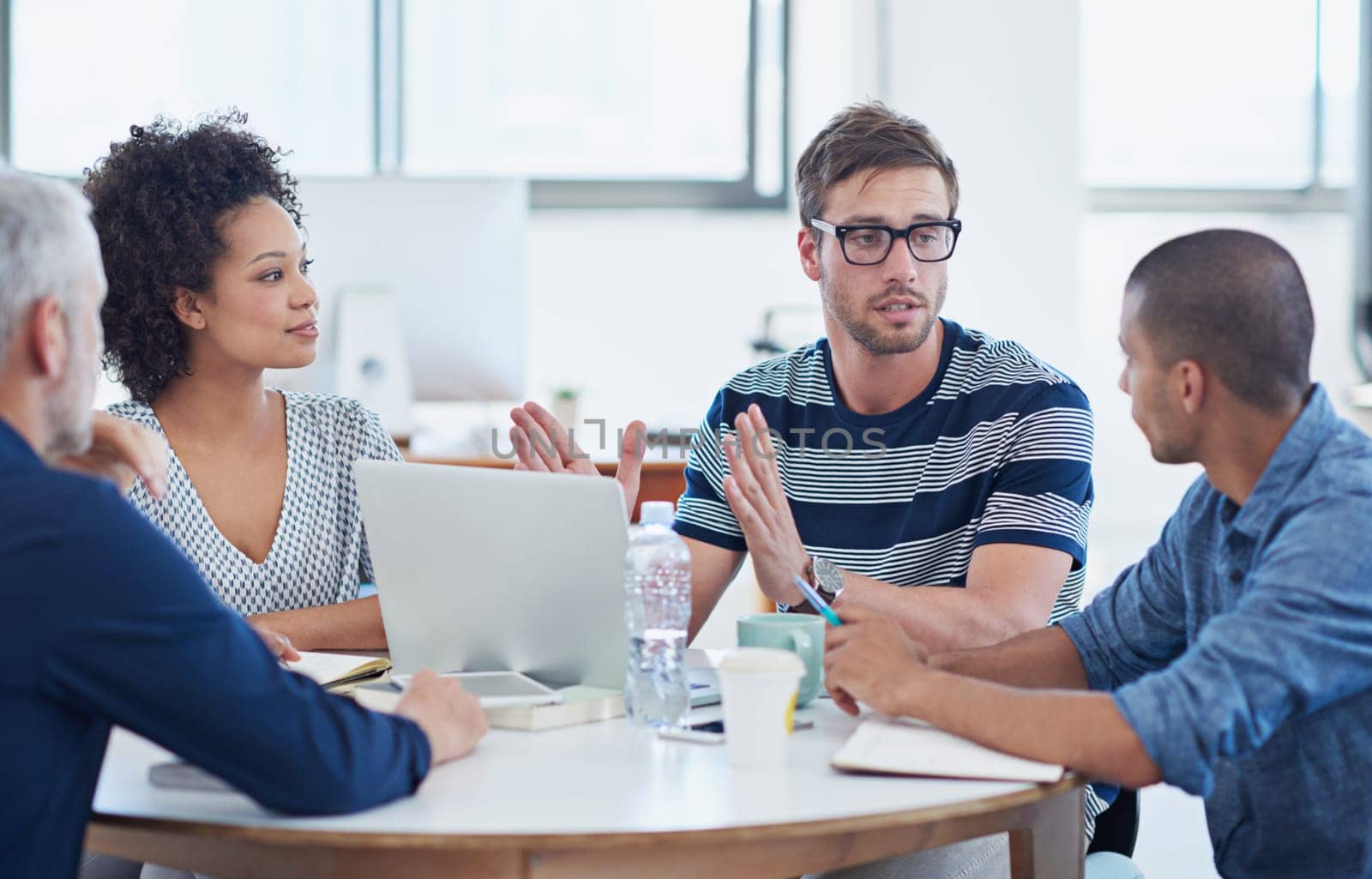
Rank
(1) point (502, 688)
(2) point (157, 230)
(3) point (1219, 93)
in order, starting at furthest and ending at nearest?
1. (3) point (1219, 93)
2. (2) point (157, 230)
3. (1) point (502, 688)

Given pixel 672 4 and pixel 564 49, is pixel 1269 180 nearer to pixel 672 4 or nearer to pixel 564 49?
pixel 672 4

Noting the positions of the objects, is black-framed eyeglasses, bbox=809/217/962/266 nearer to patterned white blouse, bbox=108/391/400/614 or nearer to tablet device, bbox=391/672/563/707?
patterned white blouse, bbox=108/391/400/614

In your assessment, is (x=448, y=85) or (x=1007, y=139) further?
(x=448, y=85)

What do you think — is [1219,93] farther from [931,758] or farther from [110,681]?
[110,681]

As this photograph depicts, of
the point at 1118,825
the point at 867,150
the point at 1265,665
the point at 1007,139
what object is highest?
the point at 1007,139

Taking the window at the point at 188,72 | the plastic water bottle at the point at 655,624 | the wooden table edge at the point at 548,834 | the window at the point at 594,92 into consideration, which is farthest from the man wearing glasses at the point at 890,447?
the window at the point at 188,72

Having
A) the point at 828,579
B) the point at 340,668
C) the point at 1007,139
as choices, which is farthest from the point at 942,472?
the point at 1007,139

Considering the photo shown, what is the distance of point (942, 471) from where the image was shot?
1.86 metres

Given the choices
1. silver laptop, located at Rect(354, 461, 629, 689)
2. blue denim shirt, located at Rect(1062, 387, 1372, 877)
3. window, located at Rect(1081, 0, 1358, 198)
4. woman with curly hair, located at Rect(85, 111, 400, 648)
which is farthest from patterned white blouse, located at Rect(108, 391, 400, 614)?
window, located at Rect(1081, 0, 1358, 198)

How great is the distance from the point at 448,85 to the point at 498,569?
12.4ft

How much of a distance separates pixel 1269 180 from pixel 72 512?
5.20 metres

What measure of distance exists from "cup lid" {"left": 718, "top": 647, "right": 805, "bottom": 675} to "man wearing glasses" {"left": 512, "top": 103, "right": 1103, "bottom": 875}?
1.58 ft

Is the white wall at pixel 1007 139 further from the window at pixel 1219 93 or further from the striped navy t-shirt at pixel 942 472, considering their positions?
the striped navy t-shirt at pixel 942 472

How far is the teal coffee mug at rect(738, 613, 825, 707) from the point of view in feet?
4.52
